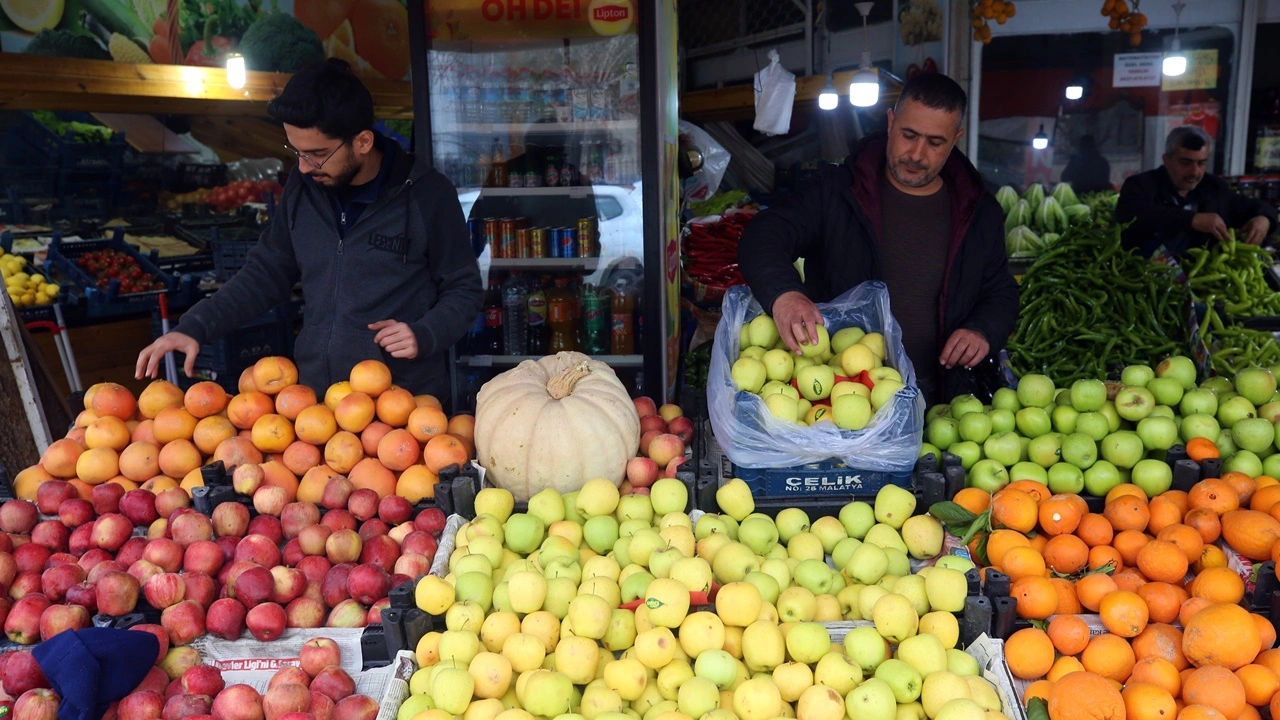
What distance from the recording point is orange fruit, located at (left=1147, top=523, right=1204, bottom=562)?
2064 millimetres

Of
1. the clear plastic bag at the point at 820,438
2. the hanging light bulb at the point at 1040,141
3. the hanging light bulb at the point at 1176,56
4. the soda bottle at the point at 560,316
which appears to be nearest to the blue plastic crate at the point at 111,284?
the soda bottle at the point at 560,316

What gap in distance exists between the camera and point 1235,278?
4.88m

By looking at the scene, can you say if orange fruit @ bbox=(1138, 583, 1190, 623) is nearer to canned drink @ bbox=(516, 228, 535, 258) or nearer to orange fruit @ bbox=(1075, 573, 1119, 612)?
orange fruit @ bbox=(1075, 573, 1119, 612)

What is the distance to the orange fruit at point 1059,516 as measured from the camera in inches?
84.4

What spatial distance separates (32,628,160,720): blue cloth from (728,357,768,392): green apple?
1.43 m

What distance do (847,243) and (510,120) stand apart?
2.51 m

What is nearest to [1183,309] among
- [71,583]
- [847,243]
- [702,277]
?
[847,243]

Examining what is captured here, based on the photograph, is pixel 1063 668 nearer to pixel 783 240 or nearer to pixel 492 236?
pixel 783 240

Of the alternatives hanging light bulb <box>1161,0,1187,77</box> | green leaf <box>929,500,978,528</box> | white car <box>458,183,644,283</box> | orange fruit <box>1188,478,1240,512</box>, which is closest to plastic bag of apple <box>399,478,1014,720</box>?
green leaf <box>929,500,978,528</box>

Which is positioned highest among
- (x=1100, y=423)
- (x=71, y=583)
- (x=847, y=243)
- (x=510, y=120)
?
(x=510, y=120)

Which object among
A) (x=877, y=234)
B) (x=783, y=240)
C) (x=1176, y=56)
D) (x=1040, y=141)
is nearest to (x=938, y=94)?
(x=877, y=234)

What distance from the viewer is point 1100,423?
244cm

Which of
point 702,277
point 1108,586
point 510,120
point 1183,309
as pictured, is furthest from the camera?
point 702,277

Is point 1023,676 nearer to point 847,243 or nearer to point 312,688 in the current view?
point 312,688
